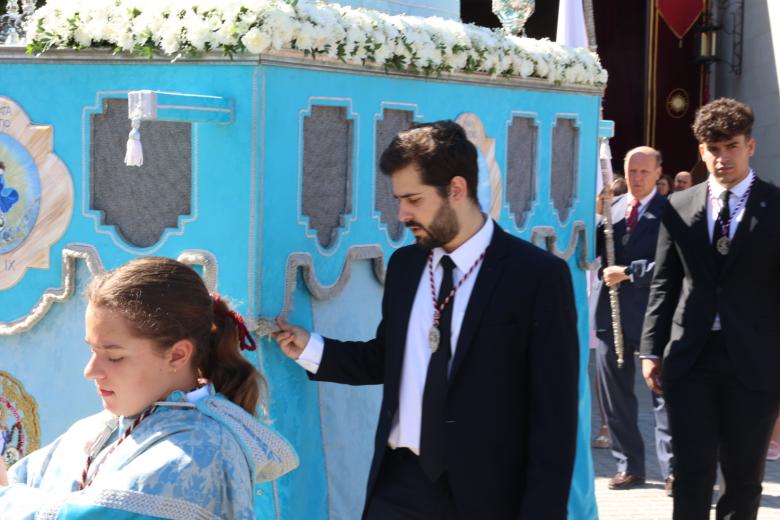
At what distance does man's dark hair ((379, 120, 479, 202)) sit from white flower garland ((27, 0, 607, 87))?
81 cm

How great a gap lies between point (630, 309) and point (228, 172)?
360 centimetres

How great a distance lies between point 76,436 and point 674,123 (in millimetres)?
13785

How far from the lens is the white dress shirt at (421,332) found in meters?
3.51

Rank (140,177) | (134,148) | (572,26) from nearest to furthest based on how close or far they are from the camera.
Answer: (134,148) → (140,177) → (572,26)

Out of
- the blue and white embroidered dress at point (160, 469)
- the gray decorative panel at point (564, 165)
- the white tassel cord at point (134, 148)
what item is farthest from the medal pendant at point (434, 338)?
the gray decorative panel at point (564, 165)

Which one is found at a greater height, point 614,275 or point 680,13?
point 680,13

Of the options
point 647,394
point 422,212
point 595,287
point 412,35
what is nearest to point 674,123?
point 647,394

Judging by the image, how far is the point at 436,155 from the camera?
3.49m

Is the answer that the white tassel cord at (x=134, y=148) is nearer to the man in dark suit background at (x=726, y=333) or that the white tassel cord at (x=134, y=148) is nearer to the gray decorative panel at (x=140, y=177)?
the gray decorative panel at (x=140, y=177)

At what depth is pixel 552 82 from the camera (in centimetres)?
588

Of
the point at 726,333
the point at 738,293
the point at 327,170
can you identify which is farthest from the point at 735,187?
the point at 327,170

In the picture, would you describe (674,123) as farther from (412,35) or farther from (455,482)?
(455,482)

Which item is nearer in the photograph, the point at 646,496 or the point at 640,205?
the point at 646,496

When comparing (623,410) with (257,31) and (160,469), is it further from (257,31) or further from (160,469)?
(160,469)
